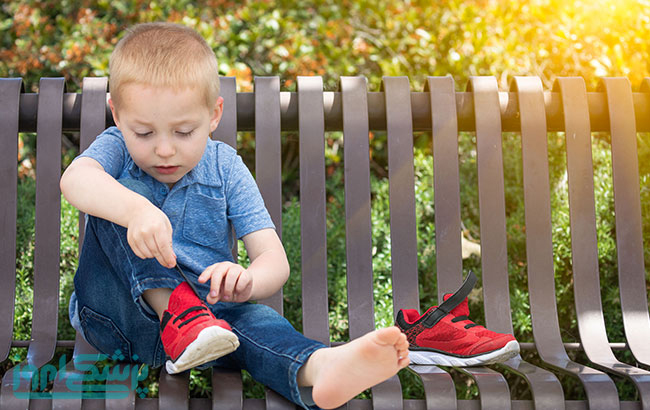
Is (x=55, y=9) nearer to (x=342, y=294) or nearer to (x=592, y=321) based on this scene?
(x=342, y=294)

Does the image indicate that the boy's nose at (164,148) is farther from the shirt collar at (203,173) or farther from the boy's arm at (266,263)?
the boy's arm at (266,263)

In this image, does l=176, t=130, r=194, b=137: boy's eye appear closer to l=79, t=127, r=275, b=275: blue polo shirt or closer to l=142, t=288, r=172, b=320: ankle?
l=79, t=127, r=275, b=275: blue polo shirt

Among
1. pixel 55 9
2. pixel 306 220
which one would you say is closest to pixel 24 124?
pixel 306 220

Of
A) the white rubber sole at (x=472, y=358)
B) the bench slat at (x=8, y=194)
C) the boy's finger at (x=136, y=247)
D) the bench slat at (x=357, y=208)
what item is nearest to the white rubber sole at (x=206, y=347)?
the boy's finger at (x=136, y=247)

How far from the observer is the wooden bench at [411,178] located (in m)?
2.11

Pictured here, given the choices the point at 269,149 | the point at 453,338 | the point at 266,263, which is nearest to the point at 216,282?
the point at 266,263

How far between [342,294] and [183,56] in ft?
5.01

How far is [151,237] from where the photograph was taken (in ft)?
4.76

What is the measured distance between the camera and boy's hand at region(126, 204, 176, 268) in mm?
1450

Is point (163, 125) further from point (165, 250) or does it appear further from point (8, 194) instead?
point (8, 194)

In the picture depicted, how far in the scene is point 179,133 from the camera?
5.55 feet

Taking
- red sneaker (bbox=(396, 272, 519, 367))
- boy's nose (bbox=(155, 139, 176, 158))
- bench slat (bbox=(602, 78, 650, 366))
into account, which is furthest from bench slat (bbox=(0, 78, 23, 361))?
bench slat (bbox=(602, 78, 650, 366))

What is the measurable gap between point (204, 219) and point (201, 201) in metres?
0.05

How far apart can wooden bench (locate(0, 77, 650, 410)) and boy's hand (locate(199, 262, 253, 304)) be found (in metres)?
0.53
